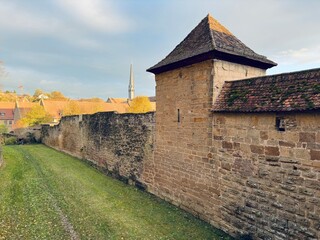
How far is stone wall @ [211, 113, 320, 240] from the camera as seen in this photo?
4863mm

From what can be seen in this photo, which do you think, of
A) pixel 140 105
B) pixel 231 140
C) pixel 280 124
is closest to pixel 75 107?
pixel 140 105

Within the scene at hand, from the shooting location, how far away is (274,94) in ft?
18.5

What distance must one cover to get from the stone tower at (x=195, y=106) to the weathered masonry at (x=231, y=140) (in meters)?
0.03

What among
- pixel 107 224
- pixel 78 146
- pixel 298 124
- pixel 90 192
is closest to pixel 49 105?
pixel 78 146

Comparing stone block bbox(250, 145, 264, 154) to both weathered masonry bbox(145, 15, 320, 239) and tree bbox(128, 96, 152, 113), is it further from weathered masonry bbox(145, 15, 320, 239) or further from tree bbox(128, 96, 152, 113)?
tree bbox(128, 96, 152, 113)

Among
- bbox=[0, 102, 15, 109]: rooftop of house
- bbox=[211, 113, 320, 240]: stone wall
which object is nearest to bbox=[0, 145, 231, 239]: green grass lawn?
bbox=[211, 113, 320, 240]: stone wall

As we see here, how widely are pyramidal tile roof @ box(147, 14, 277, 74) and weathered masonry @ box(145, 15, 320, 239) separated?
0.13 ft

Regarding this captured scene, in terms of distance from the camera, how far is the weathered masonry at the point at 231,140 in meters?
5.04

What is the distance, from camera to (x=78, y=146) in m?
17.9

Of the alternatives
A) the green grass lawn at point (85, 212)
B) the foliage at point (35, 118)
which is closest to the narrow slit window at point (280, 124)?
the green grass lawn at point (85, 212)

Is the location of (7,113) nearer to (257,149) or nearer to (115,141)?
(115,141)

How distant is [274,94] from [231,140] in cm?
161

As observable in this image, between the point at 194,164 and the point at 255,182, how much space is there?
7.24ft

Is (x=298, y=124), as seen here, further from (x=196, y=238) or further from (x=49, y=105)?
(x=49, y=105)
